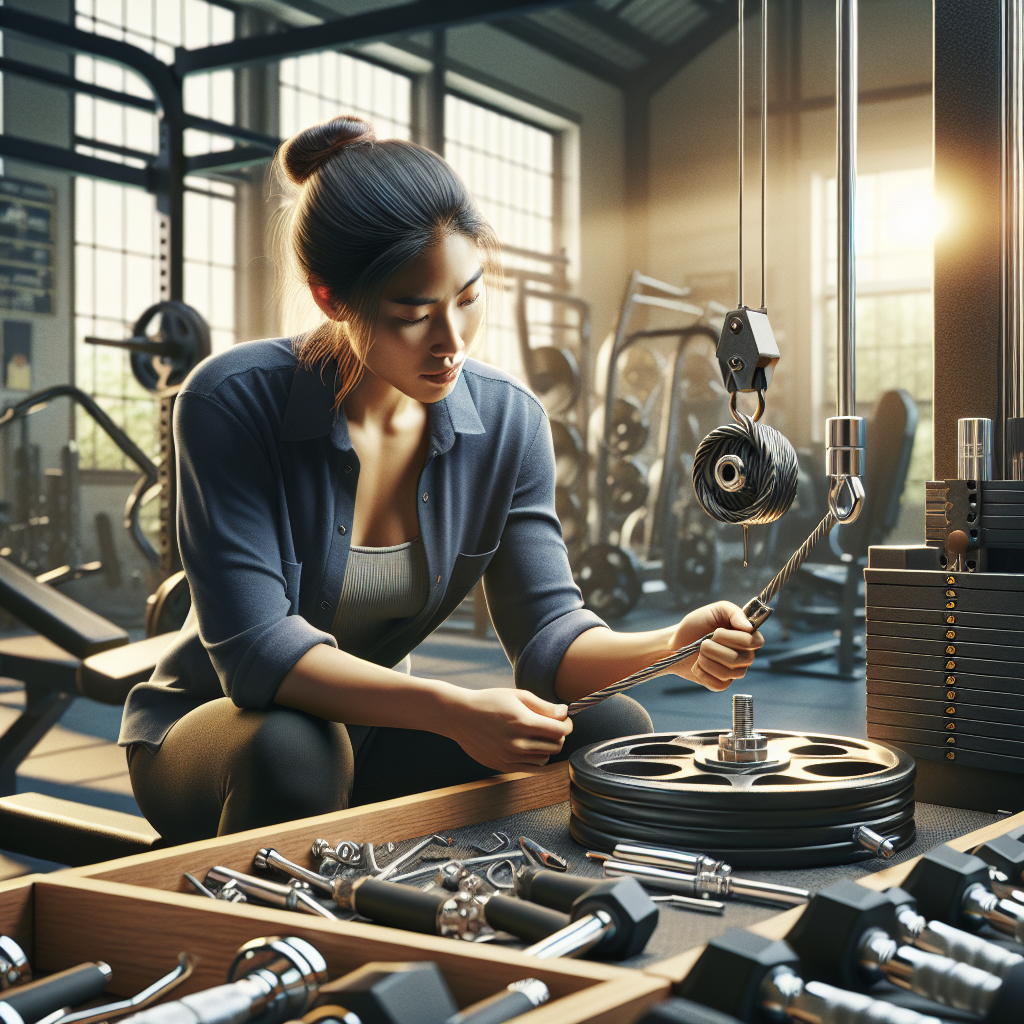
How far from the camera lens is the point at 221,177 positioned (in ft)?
22.1

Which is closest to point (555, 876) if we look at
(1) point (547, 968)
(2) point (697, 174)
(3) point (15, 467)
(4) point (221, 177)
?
(1) point (547, 968)

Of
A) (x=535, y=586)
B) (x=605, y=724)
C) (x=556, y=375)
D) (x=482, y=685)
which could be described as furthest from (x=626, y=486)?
(x=605, y=724)

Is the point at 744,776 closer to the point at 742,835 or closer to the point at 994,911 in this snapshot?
the point at 742,835

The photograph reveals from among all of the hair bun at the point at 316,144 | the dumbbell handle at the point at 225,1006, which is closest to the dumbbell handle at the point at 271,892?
the dumbbell handle at the point at 225,1006

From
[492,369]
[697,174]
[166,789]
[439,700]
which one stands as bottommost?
[166,789]

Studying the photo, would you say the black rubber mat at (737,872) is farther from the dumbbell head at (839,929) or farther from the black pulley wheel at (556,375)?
the black pulley wheel at (556,375)

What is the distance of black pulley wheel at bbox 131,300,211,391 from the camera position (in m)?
A: 2.94

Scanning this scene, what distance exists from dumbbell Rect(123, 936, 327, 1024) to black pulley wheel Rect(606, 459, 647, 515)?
438 cm

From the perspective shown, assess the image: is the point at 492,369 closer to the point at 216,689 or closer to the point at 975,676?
the point at 216,689

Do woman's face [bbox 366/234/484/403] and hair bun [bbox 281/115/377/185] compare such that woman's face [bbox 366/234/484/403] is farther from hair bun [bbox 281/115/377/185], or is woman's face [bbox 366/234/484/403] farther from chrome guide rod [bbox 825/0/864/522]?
chrome guide rod [bbox 825/0/864/522]

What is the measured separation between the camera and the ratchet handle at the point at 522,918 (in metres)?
0.57

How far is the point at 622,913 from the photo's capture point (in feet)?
1.81

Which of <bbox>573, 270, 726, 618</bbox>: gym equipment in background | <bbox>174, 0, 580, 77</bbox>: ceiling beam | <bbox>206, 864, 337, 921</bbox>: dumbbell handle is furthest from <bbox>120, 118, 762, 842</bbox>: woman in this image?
<bbox>573, 270, 726, 618</bbox>: gym equipment in background

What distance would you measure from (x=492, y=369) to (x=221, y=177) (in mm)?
5977
